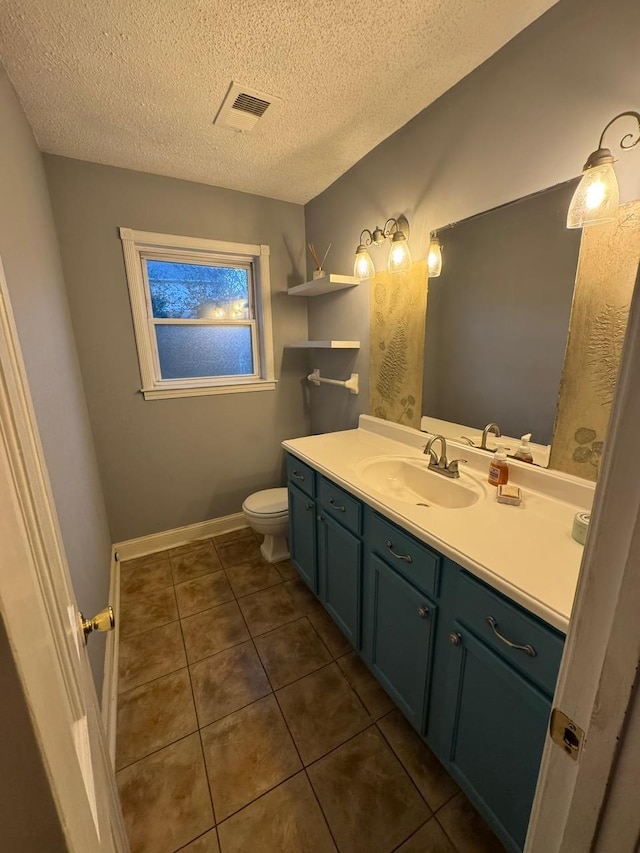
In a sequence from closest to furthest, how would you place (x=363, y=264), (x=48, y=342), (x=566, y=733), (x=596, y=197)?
(x=566, y=733), (x=596, y=197), (x=48, y=342), (x=363, y=264)

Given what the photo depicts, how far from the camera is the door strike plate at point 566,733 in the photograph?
438 mm

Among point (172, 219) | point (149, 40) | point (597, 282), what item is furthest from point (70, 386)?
point (597, 282)

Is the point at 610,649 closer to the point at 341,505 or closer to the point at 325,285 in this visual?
the point at 341,505

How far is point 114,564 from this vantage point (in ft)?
7.27

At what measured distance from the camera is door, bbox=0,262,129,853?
0.32m

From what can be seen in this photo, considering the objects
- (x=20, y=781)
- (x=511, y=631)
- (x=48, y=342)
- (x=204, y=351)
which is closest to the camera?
(x=20, y=781)

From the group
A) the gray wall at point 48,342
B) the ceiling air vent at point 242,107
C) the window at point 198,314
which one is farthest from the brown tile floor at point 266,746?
the ceiling air vent at point 242,107

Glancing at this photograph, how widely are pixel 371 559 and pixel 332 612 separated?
1.82 ft

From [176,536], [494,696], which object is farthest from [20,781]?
[176,536]

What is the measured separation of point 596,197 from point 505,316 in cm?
44

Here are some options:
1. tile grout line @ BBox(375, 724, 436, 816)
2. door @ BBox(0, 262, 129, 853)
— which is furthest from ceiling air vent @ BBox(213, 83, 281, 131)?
tile grout line @ BBox(375, 724, 436, 816)

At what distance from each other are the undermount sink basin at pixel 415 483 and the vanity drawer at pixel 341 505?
112 millimetres

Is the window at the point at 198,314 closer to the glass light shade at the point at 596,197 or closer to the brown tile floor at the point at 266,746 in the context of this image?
the brown tile floor at the point at 266,746

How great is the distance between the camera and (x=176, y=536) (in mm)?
2500
